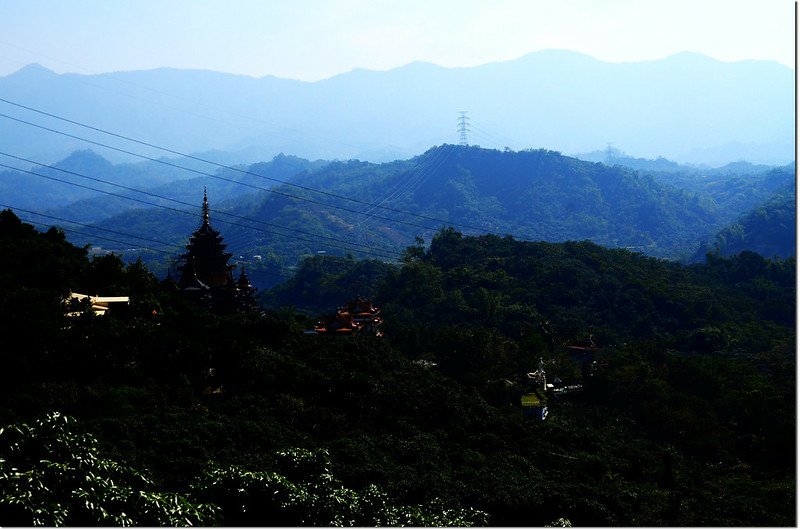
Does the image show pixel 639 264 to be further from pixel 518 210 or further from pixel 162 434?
pixel 518 210

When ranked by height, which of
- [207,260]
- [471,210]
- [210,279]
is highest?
[471,210]

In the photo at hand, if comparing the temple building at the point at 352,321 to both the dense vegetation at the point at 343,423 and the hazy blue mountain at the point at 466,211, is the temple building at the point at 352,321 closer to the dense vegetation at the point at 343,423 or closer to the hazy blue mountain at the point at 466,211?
the dense vegetation at the point at 343,423

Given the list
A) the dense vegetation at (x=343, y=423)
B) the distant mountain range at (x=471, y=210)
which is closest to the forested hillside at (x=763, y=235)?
the distant mountain range at (x=471, y=210)

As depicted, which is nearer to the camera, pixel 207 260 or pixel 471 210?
pixel 207 260

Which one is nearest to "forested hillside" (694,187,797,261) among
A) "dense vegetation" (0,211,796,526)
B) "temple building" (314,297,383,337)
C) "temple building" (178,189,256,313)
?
"dense vegetation" (0,211,796,526)

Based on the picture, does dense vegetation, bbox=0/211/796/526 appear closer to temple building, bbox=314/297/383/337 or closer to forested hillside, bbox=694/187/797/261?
temple building, bbox=314/297/383/337

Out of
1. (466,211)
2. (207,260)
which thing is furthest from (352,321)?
(466,211)

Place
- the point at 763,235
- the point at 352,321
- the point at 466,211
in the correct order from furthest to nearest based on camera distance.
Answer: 1. the point at 466,211
2. the point at 763,235
3. the point at 352,321

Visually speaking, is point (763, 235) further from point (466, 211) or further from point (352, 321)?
point (352, 321)
